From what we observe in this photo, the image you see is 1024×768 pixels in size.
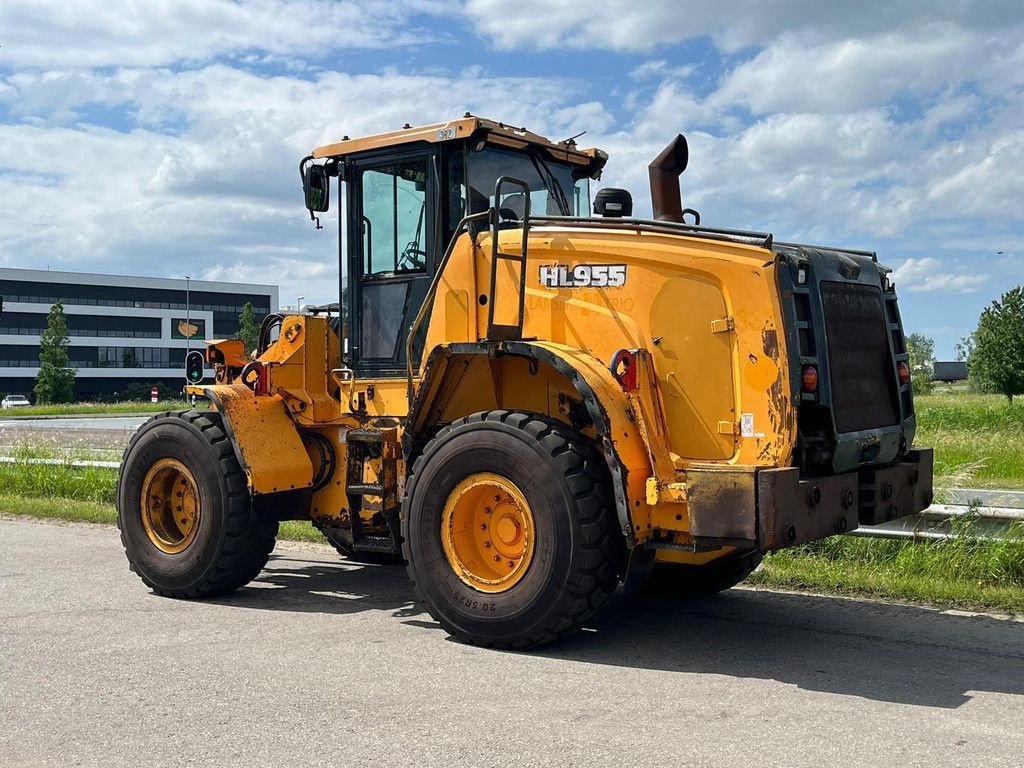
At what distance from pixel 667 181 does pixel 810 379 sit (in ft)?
6.10

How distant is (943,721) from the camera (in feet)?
16.4

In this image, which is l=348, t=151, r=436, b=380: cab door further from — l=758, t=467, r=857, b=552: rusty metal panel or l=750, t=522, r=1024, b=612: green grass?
l=750, t=522, r=1024, b=612: green grass

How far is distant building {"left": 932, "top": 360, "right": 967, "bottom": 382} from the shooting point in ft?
410

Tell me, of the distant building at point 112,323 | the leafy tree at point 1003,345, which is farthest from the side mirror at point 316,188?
the distant building at point 112,323

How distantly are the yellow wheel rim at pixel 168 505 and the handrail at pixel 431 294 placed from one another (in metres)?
2.00

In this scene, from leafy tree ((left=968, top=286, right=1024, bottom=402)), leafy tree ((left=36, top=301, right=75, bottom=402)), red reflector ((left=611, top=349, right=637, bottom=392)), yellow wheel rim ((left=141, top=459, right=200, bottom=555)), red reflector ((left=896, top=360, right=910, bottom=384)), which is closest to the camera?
red reflector ((left=611, top=349, right=637, bottom=392))

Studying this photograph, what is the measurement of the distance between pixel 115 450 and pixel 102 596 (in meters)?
10.5

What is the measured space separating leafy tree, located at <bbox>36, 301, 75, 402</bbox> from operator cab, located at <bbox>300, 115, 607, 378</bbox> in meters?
67.6

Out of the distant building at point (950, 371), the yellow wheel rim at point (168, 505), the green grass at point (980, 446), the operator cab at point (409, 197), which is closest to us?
the operator cab at point (409, 197)

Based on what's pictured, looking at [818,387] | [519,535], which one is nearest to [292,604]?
[519,535]

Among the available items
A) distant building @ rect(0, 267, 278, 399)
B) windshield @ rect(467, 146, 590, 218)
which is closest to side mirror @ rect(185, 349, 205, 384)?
windshield @ rect(467, 146, 590, 218)

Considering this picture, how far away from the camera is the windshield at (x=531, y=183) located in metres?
7.50

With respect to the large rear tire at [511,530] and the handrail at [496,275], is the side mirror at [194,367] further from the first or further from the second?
the handrail at [496,275]

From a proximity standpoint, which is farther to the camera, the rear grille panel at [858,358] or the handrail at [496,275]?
the handrail at [496,275]
